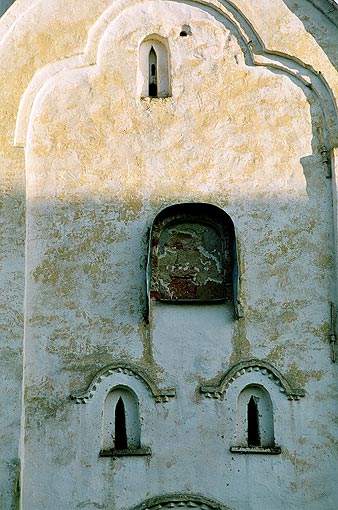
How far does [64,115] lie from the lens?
11.5 m

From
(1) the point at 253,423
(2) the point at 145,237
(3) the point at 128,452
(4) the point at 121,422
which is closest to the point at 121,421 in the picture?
(4) the point at 121,422

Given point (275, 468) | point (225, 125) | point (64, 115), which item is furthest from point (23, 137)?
point (275, 468)

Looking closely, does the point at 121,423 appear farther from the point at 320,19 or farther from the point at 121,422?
the point at 320,19

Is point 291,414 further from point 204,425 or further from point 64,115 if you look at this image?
point 64,115

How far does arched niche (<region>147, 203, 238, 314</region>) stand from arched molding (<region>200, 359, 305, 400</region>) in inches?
28.0

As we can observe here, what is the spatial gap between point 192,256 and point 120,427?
2016 millimetres

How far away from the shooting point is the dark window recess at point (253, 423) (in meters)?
10.5

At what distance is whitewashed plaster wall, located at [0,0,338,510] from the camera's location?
33.9 feet

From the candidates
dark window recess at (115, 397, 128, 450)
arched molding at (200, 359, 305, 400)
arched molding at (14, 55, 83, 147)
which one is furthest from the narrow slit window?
arched molding at (14, 55, 83, 147)

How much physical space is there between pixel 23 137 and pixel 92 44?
54.6 inches

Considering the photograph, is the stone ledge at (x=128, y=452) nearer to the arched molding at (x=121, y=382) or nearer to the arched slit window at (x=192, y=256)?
the arched molding at (x=121, y=382)

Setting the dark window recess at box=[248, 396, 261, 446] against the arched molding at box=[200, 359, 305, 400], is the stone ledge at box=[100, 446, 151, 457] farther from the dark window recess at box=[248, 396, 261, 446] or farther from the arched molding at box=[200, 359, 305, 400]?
the dark window recess at box=[248, 396, 261, 446]

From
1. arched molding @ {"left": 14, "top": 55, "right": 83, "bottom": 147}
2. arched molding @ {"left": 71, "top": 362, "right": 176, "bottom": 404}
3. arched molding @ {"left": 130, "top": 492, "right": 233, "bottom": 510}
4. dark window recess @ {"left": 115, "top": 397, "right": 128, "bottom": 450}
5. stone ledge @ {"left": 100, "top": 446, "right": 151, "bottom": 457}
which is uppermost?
arched molding @ {"left": 14, "top": 55, "right": 83, "bottom": 147}

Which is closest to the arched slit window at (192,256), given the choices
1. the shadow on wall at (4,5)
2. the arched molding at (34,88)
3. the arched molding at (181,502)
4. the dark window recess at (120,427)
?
the dark window recess at (120,427)
